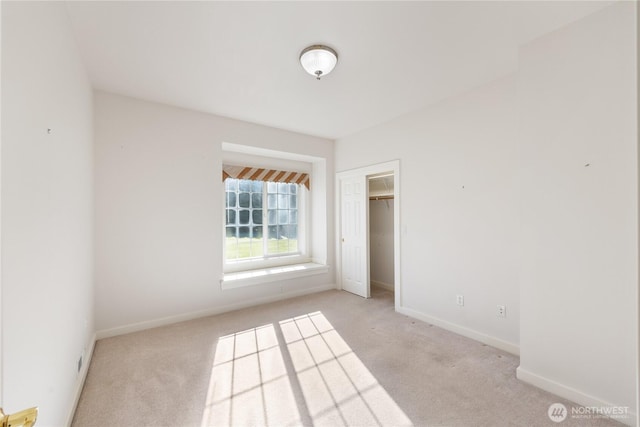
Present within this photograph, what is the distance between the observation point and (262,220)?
14.6 ft

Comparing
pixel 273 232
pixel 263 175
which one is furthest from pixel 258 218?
pixel 263 175

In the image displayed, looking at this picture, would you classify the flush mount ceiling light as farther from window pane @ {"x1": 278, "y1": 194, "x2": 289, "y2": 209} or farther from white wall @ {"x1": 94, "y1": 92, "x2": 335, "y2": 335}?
window pane @ {"x1": 278, "y1": 194, "x2": 289, "y2": 209}

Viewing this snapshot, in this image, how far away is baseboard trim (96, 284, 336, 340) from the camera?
2.84m

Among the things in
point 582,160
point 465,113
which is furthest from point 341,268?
point 582,160

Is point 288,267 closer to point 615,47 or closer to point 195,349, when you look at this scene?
point 195,349

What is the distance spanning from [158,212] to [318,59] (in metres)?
2.47

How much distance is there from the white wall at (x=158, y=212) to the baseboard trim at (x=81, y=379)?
386mm

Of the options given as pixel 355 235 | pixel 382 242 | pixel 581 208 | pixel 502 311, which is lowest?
pixel 502 311

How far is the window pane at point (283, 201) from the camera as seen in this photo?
4.71 metres

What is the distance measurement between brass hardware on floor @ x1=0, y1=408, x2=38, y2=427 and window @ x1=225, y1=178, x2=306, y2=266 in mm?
3539

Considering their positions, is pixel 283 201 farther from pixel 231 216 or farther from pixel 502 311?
pixel 502 311

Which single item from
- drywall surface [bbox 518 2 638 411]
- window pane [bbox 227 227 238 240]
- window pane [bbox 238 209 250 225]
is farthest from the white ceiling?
window pane [bbox 227 227 238 240]

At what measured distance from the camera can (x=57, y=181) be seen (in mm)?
1524

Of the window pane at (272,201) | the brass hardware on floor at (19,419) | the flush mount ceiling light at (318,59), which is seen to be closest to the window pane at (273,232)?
the window pane at (272,201)
